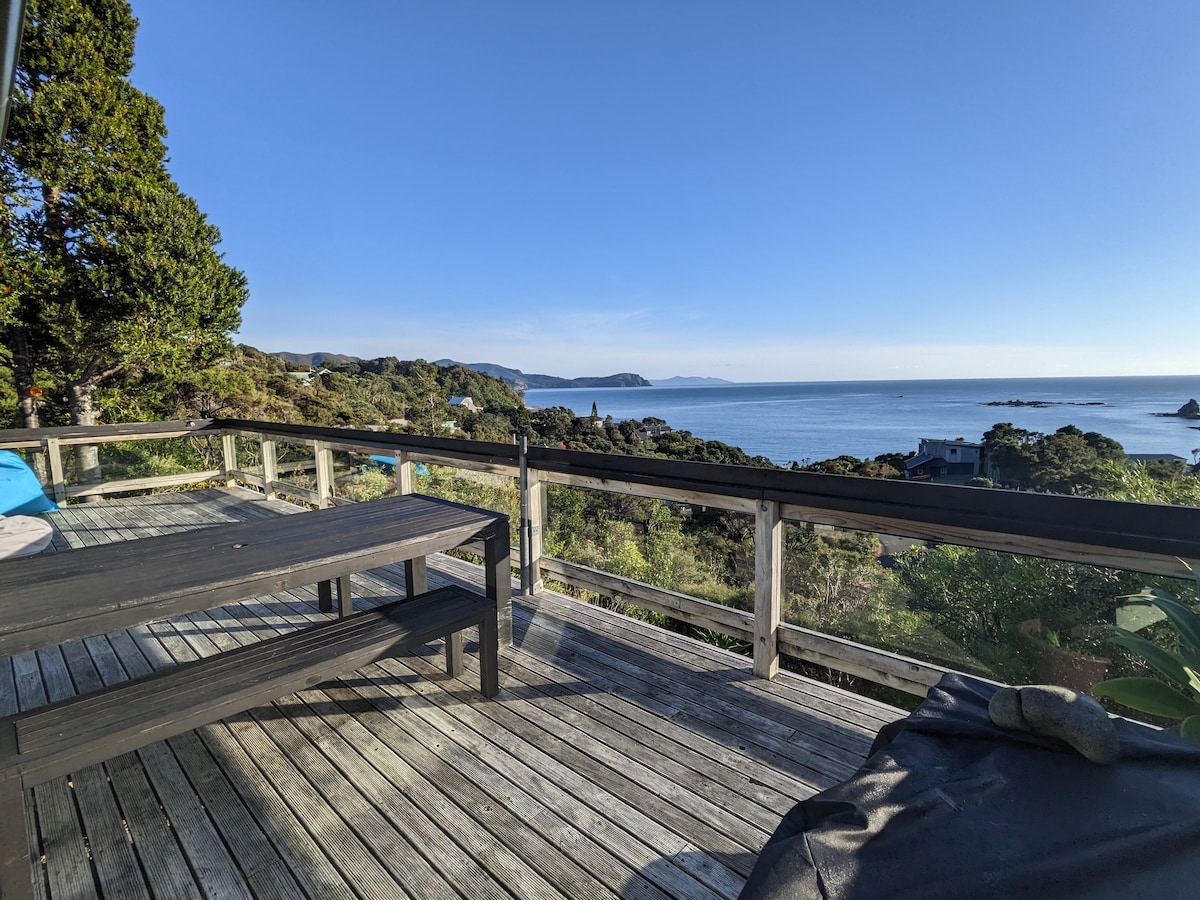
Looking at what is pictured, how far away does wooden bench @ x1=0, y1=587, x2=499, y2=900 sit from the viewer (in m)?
1.24

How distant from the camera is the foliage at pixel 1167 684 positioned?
1.26m

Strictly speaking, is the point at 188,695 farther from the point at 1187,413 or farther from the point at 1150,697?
the point at 1187,413

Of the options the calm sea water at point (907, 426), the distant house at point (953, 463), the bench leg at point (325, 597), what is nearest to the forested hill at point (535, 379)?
the calm sea water at point (907, 426)

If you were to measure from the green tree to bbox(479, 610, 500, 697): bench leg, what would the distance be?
10492 millimetres

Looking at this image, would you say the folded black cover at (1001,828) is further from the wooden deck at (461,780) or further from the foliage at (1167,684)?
the wooden deck at (461,780)

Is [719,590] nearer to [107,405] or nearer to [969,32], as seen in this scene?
[969,32]

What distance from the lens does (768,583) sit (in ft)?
7.73

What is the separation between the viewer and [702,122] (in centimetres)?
1157

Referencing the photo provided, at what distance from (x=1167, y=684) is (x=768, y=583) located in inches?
48.1

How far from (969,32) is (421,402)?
1067 inches

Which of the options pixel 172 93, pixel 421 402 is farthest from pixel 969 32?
pixel 421 402

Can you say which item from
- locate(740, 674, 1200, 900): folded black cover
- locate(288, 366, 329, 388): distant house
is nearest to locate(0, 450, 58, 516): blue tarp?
locate(740, 674, 1200, 900): folded black cover

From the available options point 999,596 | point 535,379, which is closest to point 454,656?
point 999,596

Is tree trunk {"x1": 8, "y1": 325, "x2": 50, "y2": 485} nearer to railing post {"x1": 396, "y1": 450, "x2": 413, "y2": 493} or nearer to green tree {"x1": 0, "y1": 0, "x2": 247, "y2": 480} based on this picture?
green tree {"x1": 0, "y1": 0, "x2": 247, "y2": 480}
